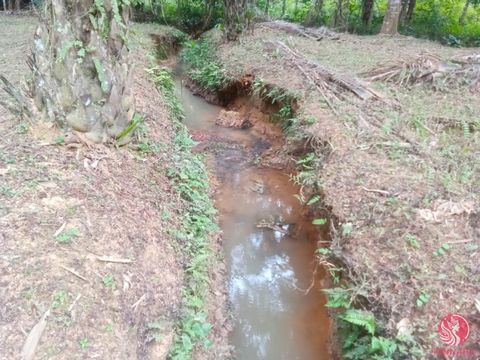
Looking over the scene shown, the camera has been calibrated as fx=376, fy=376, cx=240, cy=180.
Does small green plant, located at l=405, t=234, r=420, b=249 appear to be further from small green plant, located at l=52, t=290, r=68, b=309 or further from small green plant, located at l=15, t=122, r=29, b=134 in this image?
small green plant, located at l=15, t=122, r=29, b=134

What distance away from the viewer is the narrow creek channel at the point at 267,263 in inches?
138

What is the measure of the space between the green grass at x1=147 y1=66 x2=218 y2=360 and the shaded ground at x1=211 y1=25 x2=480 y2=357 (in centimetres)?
128

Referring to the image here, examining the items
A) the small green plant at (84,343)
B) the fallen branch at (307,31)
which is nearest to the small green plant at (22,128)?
the small green plant at (84,343)

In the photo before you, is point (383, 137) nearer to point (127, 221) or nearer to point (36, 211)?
point (127, 221)

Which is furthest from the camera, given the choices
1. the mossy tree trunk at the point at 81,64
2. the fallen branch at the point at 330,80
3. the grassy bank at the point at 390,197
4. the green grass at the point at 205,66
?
the green grass at the point at 205,66

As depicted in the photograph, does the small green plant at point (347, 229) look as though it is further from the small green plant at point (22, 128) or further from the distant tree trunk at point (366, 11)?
the distant tree trunk at point (366, 11)

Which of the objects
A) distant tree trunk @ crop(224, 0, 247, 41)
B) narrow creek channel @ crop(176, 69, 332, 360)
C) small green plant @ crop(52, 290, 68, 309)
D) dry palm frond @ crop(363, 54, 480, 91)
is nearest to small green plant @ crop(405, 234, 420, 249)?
narrow creek channel @ crop(176, 69, 332, 360)

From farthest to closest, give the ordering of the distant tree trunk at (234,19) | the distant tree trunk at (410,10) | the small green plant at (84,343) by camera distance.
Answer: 1. the distant tree trunk at (410,10)
2. the distant tree trunk at (234,19)
3. the small green plant at (84,343)

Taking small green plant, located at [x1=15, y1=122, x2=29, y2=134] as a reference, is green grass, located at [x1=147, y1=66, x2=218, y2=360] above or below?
below

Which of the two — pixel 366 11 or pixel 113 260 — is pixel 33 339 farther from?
pixel 366 11

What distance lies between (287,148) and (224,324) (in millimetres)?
3236

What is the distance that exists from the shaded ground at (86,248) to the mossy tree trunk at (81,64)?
23 cm

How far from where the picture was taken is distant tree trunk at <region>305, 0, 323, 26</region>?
562 inches

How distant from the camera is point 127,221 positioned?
320 centimetres
